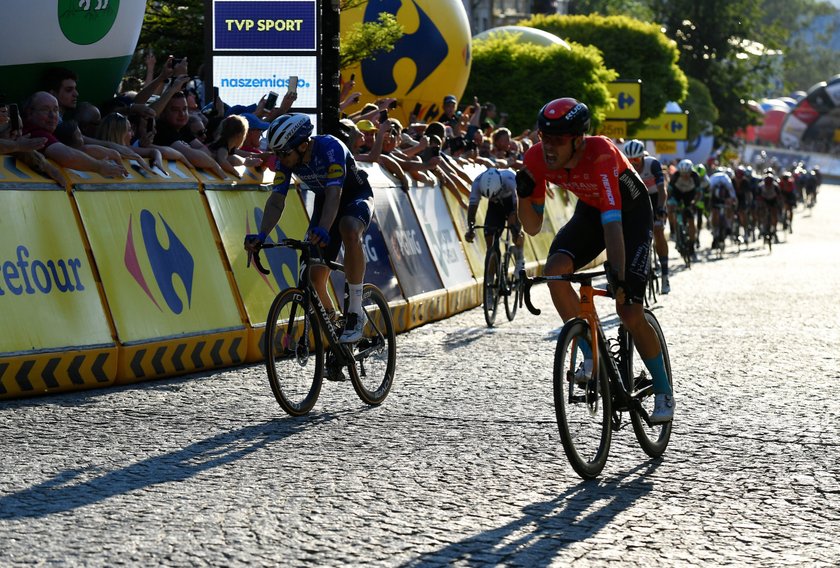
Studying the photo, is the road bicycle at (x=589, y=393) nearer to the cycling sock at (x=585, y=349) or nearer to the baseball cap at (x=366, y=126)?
the cycling sock at (x=585, y=349)

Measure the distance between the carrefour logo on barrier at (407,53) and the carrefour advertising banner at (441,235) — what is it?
9350 millimetres

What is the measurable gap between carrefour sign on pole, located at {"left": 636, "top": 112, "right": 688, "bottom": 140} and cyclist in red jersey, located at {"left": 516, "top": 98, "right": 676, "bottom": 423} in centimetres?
3949

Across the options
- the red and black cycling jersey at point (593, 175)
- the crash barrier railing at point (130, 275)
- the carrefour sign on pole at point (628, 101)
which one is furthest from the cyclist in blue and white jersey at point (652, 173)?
the carrefour sign on pole at point (628, 101)

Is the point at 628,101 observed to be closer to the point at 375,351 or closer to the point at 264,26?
the point at 264,26

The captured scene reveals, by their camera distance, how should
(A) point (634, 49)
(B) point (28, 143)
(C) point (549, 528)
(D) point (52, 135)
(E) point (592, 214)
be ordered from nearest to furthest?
(C) point (549, 528) → (E) point (592, 214) → (B) point (28, 143) → (D) point (52, 135) → (A) point (634, 49)

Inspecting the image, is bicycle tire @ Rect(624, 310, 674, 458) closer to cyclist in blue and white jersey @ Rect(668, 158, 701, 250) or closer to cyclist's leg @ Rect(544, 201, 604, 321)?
cyclist's leg @ Rect(544, 201, 604, 321)

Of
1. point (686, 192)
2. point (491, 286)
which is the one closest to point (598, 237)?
point (491, 286)

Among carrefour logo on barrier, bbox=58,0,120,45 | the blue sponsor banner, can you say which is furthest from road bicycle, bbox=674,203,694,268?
carrefour logo on barrier, bbox=58,0,120,45

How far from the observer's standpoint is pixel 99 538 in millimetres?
5777

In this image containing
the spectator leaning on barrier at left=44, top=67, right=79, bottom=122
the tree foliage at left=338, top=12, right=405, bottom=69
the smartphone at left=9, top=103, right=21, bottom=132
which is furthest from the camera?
the tree foliage at left=338, top=12, right=405, bottom=69

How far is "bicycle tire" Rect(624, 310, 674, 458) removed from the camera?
743cm

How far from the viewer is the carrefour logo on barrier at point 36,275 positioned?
948 centimetres

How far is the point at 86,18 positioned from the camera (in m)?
13.8

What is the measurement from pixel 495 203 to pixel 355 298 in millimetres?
6124
